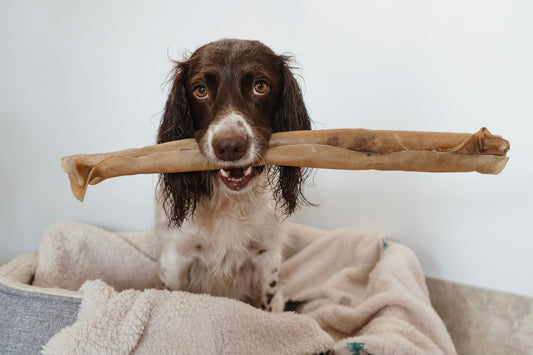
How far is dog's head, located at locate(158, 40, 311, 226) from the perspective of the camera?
4.28 feet

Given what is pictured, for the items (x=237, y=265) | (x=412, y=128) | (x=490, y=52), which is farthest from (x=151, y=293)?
(x=490, y=52)

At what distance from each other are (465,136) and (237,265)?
1176mm

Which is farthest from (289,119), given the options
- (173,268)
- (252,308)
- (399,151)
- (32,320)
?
(32,320)

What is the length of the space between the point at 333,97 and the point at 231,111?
1109mm

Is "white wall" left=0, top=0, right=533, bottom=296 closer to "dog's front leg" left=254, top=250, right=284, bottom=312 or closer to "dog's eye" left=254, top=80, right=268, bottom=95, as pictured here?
"dog's front leg" left=254, top=250, right=284, bottom=312

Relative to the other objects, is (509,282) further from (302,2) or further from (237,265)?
(302,2)

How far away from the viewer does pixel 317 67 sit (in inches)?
89.1

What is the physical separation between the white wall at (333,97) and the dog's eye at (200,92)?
0.97 metres

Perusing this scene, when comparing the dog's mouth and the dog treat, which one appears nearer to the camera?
the dog treat

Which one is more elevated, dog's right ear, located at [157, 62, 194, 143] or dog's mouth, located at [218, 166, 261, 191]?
dog's right ear, located at [157, 62, 194, 143]

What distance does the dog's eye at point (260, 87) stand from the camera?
1.48 metres

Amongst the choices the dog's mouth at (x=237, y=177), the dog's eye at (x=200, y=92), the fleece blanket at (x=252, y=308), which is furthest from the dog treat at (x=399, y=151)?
the fleece blanket at (x=252, y=308)

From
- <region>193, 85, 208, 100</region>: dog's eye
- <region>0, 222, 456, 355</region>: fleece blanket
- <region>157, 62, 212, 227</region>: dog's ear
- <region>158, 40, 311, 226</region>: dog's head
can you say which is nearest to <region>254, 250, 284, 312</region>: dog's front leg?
<region>0, 222, 456, 355</region>: fleece blanket

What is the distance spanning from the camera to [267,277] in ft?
6.21
